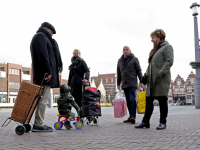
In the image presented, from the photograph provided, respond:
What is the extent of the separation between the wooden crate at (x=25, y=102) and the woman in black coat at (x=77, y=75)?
1.96m

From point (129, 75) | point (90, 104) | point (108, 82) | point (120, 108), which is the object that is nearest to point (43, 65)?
point (90, 104)

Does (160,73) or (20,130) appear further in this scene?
(160,73)

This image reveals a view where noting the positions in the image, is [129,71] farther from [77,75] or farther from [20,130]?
[20,130]

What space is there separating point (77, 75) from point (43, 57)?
1.97m

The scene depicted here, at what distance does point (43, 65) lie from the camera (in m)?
5.33

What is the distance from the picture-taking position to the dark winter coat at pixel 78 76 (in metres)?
7.11

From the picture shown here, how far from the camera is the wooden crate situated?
5.08 meters

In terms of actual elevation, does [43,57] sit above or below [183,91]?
below

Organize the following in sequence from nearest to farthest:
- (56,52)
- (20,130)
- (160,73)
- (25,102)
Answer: (20,130) → (25,102) → (160,73) → (56,52)

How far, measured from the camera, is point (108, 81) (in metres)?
108

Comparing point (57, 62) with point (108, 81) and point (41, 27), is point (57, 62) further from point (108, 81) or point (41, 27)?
point (108, 81)

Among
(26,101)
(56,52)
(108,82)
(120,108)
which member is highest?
(108,82)

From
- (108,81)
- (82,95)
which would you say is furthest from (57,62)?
(108,81)

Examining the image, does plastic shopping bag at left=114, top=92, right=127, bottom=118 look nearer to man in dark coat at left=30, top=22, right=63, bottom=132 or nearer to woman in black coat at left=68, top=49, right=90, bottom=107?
woman in black coat at left=68, top=49, right=90, bottom=107
